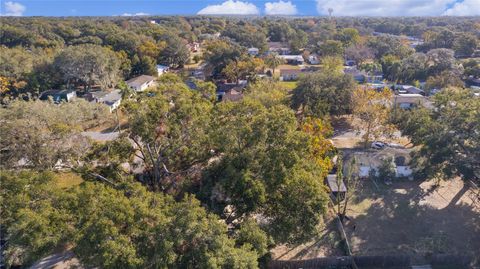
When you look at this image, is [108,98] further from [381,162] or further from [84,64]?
[381,162]

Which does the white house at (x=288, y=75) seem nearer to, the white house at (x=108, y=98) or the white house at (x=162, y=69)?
the white house at (x=162, y=69)

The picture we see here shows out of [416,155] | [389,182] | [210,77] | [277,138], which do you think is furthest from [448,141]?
[210,77]

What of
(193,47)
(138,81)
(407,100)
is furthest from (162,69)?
(407,100)

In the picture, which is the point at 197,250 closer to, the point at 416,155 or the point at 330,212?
the point at 330,212

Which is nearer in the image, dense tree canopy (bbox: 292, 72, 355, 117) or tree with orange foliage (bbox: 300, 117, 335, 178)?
tree with orange foliage (bbox: 300, 117, 335, 178)

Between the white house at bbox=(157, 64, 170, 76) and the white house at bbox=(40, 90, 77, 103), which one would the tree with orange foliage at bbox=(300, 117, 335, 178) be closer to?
the white house at bbox=(40, 90, 77, 103)

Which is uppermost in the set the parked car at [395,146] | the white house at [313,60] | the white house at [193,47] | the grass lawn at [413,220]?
the white house at [193,47]

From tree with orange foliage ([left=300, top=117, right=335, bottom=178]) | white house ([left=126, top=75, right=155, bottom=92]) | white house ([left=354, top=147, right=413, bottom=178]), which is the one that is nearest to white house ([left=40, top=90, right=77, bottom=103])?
white house ([left=126, top=75, right=155, bottom=92])

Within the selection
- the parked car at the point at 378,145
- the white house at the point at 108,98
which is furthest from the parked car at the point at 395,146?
the white house at the point at 108,98
